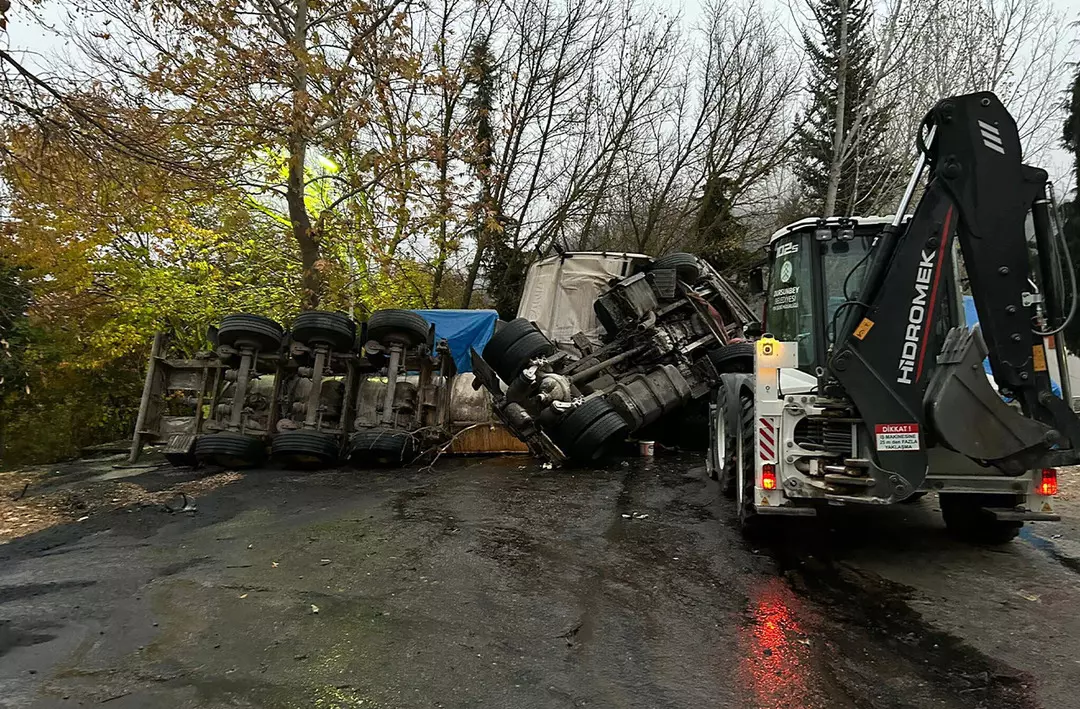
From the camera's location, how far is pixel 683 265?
10727 millimetres

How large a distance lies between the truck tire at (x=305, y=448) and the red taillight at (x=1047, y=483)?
7705mm

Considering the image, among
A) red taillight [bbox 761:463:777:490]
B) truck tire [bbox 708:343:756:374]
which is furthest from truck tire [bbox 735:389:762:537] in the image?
truck tire [bbox 708:343:756:374]

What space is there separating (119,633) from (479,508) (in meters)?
3.50

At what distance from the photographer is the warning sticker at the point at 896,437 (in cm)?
424

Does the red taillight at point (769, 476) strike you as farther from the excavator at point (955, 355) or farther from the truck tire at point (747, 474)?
the truck tire at point (747, 474)

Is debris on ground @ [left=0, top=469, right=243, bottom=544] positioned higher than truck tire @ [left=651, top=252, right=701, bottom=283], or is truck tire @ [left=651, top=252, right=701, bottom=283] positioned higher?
truck tire @ [left=651, top=252, right=701, bottom=283]

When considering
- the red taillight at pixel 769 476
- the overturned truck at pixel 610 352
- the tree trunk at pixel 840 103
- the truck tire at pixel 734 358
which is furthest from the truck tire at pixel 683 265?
the tree trunk at pixel 840 103

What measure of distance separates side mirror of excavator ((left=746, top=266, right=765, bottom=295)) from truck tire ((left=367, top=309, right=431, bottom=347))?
15.6 feet

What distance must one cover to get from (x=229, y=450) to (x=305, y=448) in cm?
107

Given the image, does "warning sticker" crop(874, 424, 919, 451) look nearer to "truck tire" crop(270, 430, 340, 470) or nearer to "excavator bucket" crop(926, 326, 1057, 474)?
"excavator bucket" crop(926, 326, 1057, 474)

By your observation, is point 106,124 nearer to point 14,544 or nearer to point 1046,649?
point 14,544

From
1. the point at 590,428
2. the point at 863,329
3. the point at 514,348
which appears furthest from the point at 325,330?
the point at 863,329

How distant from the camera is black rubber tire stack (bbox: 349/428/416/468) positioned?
29.9 ft

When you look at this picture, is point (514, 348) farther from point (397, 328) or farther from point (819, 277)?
point (819, 277)
